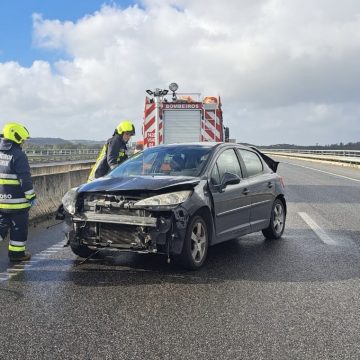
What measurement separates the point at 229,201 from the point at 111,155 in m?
2.64

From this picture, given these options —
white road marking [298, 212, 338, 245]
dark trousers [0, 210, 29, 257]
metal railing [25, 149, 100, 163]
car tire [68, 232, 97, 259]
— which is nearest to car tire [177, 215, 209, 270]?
car tire [68, 232, 97, 259]

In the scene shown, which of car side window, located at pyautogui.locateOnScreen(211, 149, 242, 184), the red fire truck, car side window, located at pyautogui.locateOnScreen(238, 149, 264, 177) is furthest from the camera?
the red fire truck

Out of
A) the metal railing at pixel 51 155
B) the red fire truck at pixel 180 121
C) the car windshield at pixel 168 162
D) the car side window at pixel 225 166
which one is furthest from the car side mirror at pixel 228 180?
the metal railing at pixel 51 155

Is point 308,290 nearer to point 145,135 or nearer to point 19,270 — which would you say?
point 19,270

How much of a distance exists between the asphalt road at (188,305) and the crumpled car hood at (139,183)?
96 centimetres

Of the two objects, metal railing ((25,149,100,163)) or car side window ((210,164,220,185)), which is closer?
car side window ((210,164,220,185))

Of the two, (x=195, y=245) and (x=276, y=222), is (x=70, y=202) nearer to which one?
(x=195, y=245)

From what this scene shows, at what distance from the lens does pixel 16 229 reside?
20.6 feet

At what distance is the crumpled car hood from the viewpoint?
18.5 feet

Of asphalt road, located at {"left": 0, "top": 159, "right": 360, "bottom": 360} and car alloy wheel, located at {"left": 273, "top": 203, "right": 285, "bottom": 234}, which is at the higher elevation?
car alloy wheel, located at {"left": 273, "top": 203, "right": 285, "bottom": 234}

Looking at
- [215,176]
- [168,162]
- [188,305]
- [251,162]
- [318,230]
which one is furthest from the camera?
[318,230]

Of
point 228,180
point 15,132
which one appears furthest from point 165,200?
point 15,132

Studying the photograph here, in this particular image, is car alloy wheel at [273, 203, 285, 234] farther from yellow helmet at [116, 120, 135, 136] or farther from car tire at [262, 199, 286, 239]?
yellow helmet at [116, 120, 135, 136]

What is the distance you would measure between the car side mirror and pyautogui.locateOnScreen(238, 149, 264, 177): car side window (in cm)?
88
